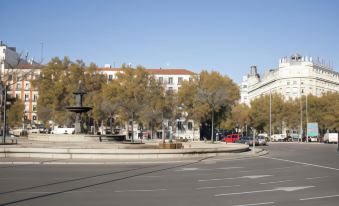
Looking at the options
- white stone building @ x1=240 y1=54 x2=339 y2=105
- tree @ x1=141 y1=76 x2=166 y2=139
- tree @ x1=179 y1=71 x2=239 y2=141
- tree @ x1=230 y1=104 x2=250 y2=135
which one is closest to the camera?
tree @ x1=179 y1=71 x2=239 y2=141

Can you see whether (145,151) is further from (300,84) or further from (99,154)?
(300,84)

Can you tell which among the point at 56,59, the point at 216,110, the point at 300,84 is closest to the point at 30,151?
the point at 216,110

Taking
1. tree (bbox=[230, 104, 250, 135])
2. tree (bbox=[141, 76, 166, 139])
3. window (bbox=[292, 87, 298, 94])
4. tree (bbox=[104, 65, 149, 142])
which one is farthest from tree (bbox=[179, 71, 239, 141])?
window (bbox=[292, 87, 298, 94])

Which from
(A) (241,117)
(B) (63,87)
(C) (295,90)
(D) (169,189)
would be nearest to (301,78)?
(C) (295,90)

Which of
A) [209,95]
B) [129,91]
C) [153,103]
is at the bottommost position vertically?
[153,103]

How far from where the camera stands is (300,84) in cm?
11581

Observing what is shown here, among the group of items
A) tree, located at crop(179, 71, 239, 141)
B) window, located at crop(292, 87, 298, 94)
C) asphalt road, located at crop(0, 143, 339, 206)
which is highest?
window, located at crop(292, 87, 298, 94)

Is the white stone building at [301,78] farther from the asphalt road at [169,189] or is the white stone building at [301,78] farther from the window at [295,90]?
the asphalt road at [169,189]

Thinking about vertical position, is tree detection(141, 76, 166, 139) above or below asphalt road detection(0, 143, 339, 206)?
above

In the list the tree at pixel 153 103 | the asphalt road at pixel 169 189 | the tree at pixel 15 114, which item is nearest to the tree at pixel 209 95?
the tree at pixel 153 103

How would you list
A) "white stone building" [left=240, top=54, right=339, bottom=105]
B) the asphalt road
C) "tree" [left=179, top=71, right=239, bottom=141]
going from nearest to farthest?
the asphalt road → "tree" [left=179, top=71, right=239, bottom=141] → "white stone building" [left=240, top=54, right=339, bottom=105]

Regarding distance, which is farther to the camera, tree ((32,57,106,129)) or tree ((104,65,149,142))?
tree ((32,57,106,129))

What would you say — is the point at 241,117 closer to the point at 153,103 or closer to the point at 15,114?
the point at 153,103

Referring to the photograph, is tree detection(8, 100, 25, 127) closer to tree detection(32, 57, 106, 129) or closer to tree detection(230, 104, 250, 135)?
tree detection(32, 57, 106, 129)
